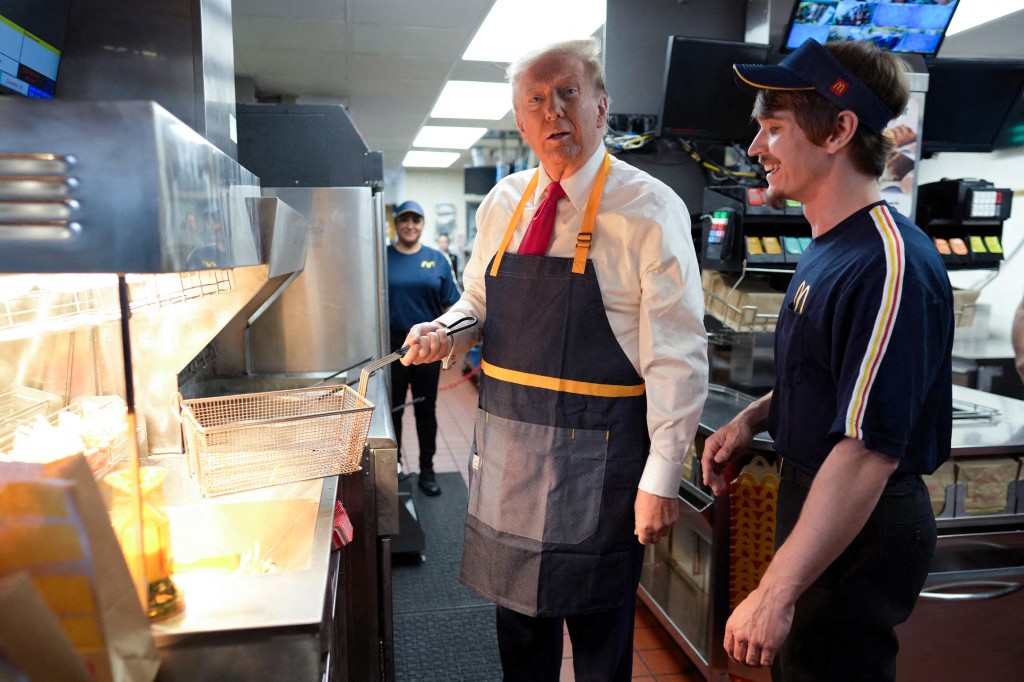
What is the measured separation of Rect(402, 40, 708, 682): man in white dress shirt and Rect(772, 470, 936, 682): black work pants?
35cm

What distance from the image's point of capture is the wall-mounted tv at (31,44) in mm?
1140

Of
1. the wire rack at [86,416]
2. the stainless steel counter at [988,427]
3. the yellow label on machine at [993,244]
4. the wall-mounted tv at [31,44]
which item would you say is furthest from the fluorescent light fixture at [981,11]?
the wire rack at [86,416]

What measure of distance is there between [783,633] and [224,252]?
1110 mm

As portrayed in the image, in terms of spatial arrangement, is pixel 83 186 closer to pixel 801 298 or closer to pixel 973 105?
pixel 801 298

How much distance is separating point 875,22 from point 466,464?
3812 mm

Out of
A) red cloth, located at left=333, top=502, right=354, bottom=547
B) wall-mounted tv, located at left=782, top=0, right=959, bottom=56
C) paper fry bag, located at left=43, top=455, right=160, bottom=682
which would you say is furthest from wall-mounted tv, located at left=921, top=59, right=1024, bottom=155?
paper fry bag, located at left=43, top=455, right=160, bottom=682

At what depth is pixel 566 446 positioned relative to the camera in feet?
5.22

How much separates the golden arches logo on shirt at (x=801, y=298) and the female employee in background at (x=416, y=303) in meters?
3.23

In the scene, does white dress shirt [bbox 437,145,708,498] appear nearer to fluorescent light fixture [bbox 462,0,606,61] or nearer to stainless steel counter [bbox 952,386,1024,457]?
stainless steel counter [bbox 952,386,1024,457]

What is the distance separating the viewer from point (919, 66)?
3098 millimetres

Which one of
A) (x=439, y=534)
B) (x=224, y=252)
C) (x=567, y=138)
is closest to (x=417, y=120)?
(x=439, y=534)

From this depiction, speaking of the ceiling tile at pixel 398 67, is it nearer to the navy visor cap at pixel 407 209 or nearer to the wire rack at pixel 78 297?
the navy visor cap at pixel 407 209

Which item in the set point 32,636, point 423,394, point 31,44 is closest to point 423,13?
point 423,394

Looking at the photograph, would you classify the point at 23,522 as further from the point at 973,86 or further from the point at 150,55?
the point at 973,86
